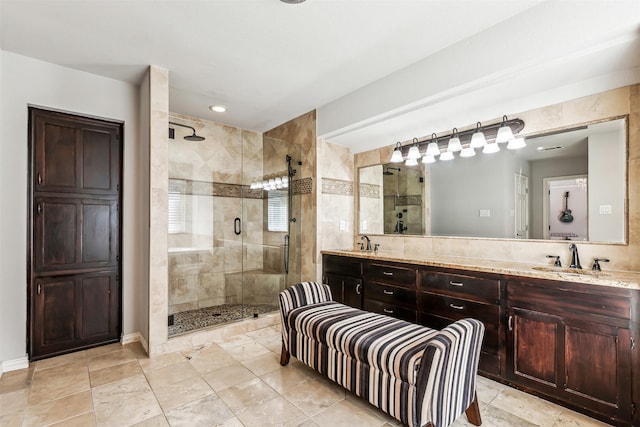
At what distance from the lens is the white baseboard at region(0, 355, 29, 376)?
251 cm

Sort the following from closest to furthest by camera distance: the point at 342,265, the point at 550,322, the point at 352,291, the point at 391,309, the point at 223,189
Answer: the point at 550,322 → the point at 391,309 → the point at 352,291 → the point at 342,265 → the point at 223,189

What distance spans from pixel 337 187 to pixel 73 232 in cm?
286

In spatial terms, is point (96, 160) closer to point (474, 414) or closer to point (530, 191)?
point (474, 414)

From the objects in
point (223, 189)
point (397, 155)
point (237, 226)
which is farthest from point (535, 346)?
point (223, 189)

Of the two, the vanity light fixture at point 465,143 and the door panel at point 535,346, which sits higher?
the vanity light fixture at point 465,143

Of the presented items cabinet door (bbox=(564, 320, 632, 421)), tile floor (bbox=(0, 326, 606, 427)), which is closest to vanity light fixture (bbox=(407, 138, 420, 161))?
cabinet door (bbox=(564, 320, 632, 421))

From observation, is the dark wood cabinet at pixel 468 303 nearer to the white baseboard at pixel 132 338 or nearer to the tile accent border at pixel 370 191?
the tile accent border at pixel 370 191

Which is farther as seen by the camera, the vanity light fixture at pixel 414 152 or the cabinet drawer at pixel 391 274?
the vanity light fixture at pixel 414 152

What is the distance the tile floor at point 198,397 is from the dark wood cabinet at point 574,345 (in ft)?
0.41

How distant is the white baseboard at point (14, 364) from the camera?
251 cm

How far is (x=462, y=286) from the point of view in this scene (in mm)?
2432

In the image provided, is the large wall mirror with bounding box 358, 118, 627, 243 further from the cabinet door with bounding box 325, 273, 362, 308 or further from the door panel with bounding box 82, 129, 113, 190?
the door panel with bounding box 82, 129, 113, 190

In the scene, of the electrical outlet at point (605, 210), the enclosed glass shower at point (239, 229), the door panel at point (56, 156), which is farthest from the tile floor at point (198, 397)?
the door panel at point (56, 156)

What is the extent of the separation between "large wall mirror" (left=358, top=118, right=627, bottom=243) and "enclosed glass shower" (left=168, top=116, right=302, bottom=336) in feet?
4.64
